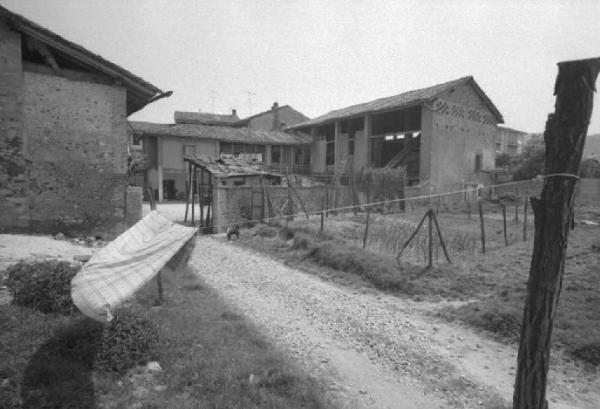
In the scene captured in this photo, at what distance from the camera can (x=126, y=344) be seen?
12.5 ft

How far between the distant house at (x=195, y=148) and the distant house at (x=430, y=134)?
4248 mm

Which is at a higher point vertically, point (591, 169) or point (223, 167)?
point (591, 169)

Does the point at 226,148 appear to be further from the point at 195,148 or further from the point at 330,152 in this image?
the point at 330,152

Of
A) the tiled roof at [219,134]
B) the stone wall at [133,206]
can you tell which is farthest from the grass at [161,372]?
the tiled roof at [219,134]

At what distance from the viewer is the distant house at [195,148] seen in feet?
93.1

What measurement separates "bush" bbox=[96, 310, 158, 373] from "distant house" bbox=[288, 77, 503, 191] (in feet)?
51.2

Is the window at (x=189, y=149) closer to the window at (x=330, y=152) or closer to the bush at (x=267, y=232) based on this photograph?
the window at (x=330, y=152)

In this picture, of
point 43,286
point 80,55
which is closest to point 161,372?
point 43,286

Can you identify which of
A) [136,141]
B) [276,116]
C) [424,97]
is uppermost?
[276,116]

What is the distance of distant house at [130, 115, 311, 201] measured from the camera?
28.4 metres

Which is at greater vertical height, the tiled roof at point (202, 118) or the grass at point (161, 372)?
the tiled roof at point (202, 118)

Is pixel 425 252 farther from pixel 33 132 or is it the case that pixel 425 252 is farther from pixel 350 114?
pixel 350 114

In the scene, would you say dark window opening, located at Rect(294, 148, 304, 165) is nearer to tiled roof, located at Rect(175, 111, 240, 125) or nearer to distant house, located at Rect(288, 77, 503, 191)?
distant house, located at Rect(288, 77, 503, 191)

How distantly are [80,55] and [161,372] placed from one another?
9.34m
